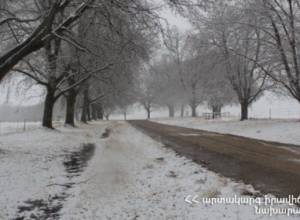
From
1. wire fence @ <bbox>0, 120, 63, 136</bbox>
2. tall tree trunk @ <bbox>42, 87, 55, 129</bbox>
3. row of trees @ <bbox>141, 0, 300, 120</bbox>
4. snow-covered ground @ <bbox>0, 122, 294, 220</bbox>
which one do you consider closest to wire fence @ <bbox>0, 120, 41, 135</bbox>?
wire fence @ <bbox>0, 120, 63, 136</bbox>

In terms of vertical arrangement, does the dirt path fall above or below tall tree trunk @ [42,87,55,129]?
below

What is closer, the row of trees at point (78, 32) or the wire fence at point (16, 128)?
the row of trees at point (78, 32)

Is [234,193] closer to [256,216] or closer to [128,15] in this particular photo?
[256,216]

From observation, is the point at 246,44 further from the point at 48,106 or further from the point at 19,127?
the point at 19,127

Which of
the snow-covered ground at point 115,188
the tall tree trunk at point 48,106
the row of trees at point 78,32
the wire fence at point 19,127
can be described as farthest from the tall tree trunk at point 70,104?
the snow-covered ground at point 115,188

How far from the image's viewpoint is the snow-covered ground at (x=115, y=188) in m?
6.58

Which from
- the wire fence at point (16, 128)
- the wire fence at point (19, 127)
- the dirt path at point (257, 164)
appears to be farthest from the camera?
the wire fence at point (16, 128)

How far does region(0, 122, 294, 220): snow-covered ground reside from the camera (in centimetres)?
658

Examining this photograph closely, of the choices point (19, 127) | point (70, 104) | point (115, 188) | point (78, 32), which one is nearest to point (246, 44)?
point (70, 104)

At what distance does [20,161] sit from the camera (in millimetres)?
11234

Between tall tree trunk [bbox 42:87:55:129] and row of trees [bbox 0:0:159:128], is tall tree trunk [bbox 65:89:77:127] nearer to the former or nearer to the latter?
tall tree trunk [bbox 42:87:55:129]

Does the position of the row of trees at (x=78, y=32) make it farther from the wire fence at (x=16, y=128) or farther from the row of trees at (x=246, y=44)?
the wire fence at (x=16, y=128)

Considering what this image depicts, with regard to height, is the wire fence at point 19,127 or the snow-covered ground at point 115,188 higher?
the wire fence at point 19,127

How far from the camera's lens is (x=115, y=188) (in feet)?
27.8
